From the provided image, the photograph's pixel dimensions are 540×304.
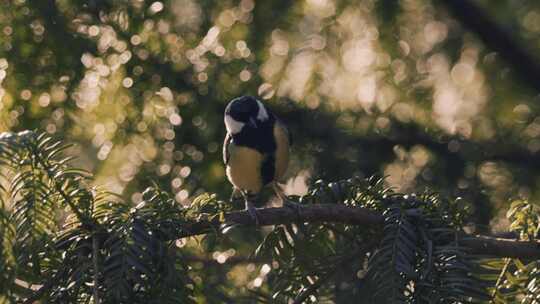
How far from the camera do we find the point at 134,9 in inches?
94.0

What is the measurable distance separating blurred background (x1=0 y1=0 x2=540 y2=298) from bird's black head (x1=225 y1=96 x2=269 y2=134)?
168 millimetres

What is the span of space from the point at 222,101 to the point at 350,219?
3.21ft

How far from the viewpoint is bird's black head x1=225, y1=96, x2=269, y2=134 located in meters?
2.11

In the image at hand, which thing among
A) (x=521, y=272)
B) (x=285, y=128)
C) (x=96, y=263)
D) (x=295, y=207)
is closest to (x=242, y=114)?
(x=285, y=128)

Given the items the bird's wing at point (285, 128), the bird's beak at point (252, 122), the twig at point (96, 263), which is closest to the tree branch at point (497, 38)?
the bird's wing at point (285, 128)

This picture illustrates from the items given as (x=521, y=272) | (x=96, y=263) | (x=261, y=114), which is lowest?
(x=96, y=263)

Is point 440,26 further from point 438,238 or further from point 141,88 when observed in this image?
point 438,238

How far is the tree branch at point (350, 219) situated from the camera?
141 centimetres

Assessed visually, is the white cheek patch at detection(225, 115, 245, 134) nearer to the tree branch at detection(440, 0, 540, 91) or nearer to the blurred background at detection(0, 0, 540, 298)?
the blurred background at detection(0, 0, 540, 298)

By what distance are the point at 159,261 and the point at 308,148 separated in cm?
120

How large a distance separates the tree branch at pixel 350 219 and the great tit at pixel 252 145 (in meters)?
0.70

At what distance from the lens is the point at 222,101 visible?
2.34 m

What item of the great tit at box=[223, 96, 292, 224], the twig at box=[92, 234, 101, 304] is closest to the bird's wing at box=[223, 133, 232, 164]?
the great tit at box=[223, 96, 292, 224]

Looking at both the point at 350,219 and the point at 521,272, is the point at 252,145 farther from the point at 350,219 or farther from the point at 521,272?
the point at 521,272
